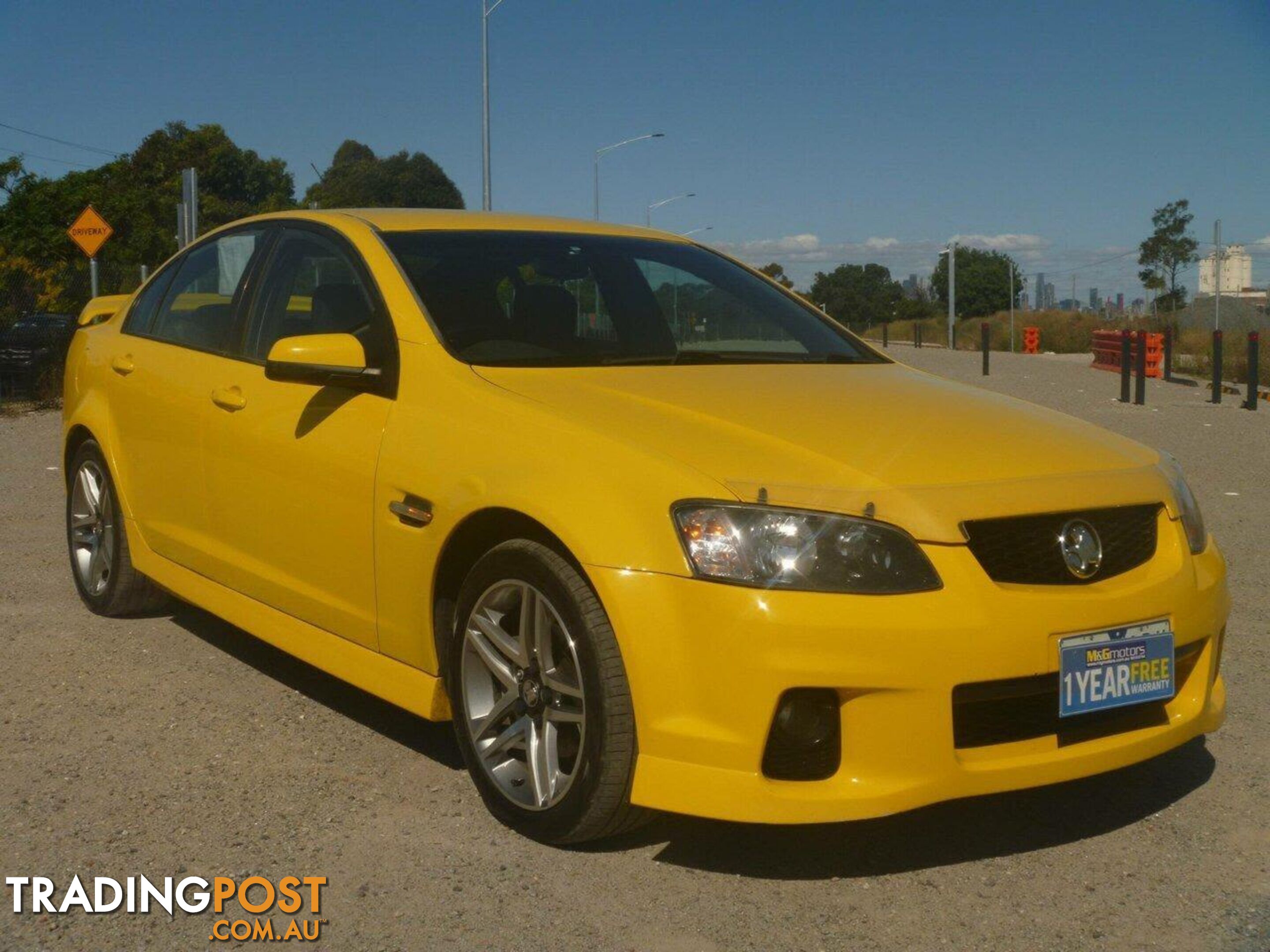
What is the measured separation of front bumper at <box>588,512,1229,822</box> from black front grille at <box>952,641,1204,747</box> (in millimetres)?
25

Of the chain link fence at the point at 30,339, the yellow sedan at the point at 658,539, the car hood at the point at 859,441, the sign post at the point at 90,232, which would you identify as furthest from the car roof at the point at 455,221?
the sign post at the point at 90,232

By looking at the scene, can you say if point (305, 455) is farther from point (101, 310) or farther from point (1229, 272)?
point (1229, 272)

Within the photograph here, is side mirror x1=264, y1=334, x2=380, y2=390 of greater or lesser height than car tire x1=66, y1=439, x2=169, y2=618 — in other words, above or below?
above

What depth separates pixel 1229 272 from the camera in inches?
3880

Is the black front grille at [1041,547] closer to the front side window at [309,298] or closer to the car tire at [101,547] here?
the front side window at [309,298]

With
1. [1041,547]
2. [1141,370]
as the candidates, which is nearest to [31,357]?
[1141,370]

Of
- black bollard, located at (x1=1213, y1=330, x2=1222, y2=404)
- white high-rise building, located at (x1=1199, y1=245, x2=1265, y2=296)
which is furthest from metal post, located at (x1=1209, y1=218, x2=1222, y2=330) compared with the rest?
black bollard, located at (x1=1213, y1=330, x2=1222, y2=404)

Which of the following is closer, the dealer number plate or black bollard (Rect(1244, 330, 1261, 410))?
the dealer number plate

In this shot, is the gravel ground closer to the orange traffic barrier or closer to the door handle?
the door handle

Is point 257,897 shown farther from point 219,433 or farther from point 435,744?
point 219,433

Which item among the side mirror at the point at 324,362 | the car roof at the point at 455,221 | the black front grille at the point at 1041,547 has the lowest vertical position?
the black front grille at the point at 1041,547

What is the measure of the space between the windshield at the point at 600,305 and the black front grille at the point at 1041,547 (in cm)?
133

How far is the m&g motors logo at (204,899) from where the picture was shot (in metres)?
3.08

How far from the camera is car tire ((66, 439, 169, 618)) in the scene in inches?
220
